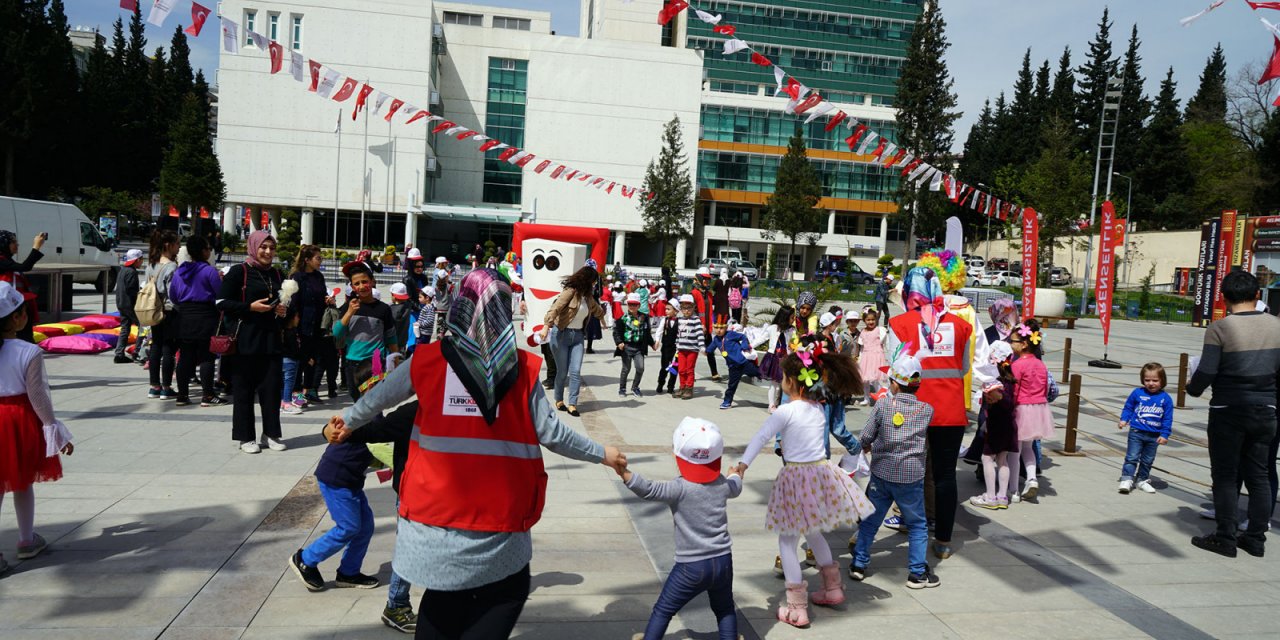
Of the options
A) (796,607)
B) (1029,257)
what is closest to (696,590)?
(796,607)

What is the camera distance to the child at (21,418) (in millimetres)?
4523

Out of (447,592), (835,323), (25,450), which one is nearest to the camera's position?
(447,592)

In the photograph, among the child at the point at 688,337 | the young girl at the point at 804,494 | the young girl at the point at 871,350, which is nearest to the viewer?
the young girl at the point at 804,494

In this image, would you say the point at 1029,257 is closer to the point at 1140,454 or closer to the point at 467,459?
the point at 1140,454

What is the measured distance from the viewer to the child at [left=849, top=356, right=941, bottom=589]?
4980 mm

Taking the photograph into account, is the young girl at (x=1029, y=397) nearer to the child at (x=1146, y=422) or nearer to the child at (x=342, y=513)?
the child at (x=1146, y=422)

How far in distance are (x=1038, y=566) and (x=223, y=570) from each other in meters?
5.13

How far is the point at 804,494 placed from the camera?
178 inches

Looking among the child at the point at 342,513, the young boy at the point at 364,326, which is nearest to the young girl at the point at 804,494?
the child at the point at 342,513

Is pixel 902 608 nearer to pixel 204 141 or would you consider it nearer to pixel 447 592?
pixel 447 592

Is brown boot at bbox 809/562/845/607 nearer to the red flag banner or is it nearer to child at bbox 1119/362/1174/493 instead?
child at bbox 1119/362/1174/493

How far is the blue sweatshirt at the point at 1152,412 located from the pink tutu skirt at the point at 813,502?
4376 millimetres

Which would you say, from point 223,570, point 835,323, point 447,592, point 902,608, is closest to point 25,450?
point 223,570

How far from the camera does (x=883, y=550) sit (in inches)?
227
